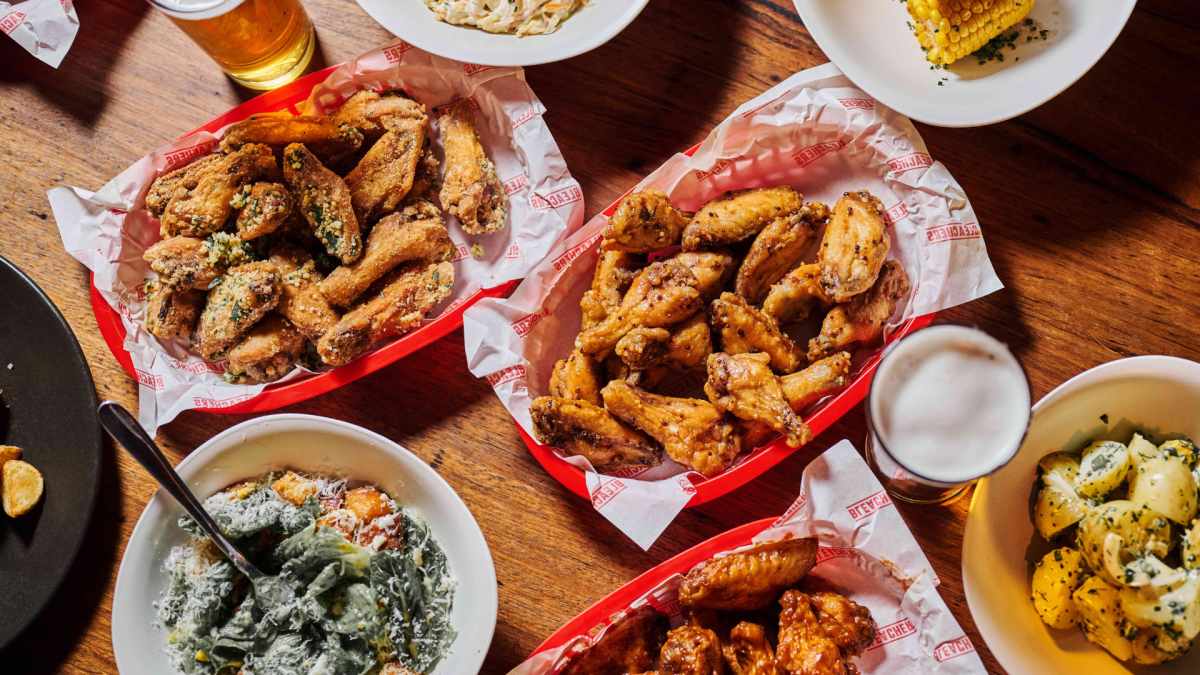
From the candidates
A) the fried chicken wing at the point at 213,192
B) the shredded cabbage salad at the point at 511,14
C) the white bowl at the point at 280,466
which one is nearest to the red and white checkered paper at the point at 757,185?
the white bowl at the point at 280,466

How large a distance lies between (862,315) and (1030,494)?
647 mm

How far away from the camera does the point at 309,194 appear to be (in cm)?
220

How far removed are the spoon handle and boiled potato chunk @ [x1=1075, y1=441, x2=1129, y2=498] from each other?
7.19 feet

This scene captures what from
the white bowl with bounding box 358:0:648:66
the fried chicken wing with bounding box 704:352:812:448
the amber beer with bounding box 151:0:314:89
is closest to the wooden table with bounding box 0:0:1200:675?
the amber beer with bounding box 151:0:314:89

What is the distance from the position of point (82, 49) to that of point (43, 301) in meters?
0.84

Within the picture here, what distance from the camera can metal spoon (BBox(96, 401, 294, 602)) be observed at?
188 cm

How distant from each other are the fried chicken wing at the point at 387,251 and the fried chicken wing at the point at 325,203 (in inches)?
1.7

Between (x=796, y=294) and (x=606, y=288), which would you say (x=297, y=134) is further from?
(x=796, y=294)

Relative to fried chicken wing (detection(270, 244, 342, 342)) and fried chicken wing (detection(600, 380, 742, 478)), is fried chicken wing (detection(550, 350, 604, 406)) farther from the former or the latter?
fried chicken wing (detection(270, 244, 342, 342))

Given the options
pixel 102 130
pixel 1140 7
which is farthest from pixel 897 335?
pixel 102 130

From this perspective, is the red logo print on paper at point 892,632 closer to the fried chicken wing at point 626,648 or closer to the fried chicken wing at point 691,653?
the fried chicken wing at point 691,653

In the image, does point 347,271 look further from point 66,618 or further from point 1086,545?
point 1086,545

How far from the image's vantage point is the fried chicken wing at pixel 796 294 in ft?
7.07

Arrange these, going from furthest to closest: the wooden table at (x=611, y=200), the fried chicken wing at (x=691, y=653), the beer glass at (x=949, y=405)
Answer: the wooden table at (x=611, y=200) → the fried chicken wing at (x=691, y=653) → the beer glass at (x=949, y=405)
